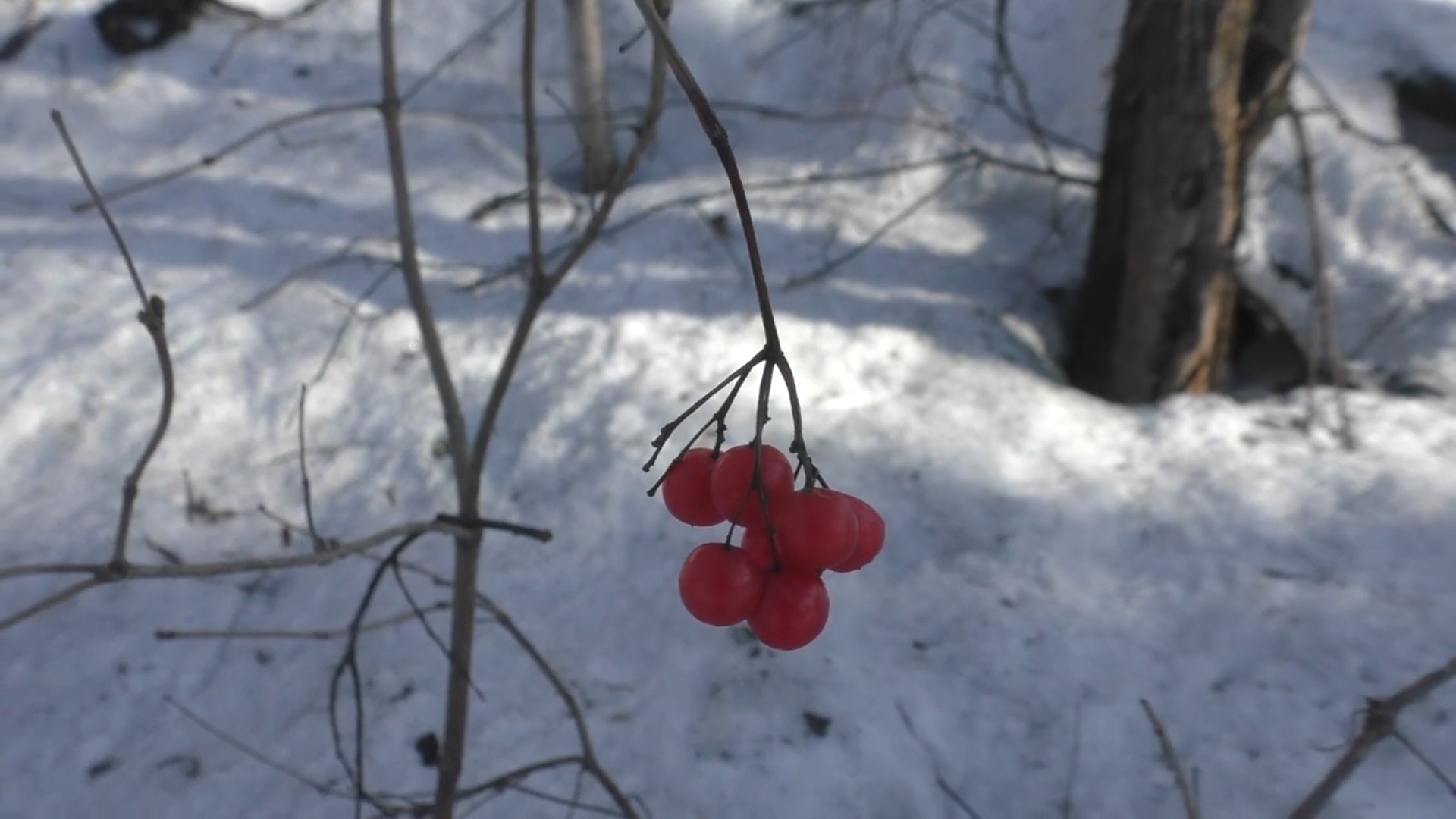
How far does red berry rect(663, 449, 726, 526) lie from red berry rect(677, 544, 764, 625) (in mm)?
46

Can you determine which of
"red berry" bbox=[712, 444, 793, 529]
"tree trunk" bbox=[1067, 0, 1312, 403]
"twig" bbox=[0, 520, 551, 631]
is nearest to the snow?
"tree trunk" bbox=[1067, 0, 1312, 403]

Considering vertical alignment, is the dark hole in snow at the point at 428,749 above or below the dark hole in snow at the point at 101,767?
below

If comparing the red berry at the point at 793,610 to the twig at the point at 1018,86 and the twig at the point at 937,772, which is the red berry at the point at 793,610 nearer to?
the twig at the point at 937,772

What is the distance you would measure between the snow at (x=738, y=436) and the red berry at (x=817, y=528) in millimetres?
830

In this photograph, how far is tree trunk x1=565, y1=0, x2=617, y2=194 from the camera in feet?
9.09

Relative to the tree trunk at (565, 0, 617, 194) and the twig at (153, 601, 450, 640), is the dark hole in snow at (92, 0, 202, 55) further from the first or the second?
the twig at (153, 601, 450, 640)

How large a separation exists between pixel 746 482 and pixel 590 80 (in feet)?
7.99

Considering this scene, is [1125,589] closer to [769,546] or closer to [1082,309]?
[1082,309]

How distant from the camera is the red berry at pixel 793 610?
2.26 feet

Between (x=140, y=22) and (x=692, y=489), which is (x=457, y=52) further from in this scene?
(x=140, y=22)

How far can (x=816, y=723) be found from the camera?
63.8 inches

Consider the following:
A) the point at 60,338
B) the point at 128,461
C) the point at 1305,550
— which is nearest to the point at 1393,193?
the point at 1305,550

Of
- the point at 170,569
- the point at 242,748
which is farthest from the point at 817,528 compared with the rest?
the point at 242,748

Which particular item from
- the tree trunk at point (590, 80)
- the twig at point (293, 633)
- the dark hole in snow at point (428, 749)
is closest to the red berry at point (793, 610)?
the twig at point (293, 633)
